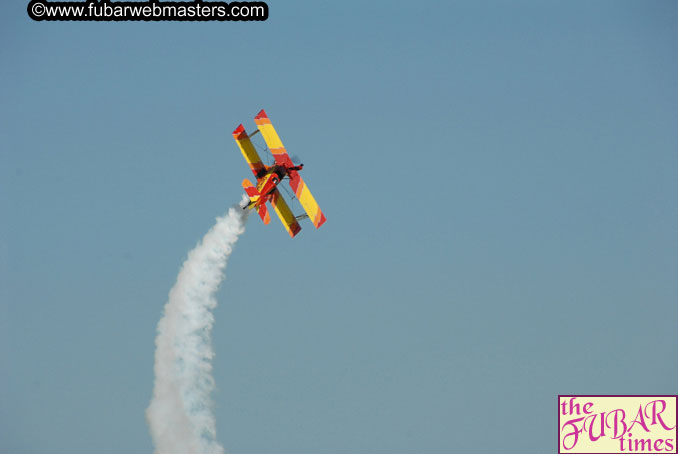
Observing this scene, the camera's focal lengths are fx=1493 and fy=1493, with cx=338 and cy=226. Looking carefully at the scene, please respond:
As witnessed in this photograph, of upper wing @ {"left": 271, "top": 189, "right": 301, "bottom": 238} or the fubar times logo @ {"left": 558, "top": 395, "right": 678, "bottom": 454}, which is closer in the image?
the fubar times logo @ {"left": 558, "top": 395, "right": 678, "bottom": 454}

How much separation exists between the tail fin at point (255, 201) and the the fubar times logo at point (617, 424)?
18.6m

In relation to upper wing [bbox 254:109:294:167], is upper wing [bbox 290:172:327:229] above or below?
below

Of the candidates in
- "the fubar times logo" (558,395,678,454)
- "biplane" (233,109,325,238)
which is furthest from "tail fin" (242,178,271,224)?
"the fubar times logo" (558,395,678,454)

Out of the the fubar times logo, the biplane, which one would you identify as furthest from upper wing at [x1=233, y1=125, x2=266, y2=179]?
the the fubar times logo

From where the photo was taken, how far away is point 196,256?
262ft

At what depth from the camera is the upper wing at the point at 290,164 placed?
76625 millimetres

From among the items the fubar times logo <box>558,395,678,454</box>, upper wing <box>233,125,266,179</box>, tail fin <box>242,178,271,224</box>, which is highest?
upper wing <box>233,125,266,179</box>

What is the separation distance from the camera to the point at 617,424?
6744 centimetres

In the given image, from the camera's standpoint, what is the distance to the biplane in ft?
250

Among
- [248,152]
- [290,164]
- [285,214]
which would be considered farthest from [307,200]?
[248,152]

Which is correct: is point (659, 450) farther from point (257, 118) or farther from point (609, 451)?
point (257, 118)

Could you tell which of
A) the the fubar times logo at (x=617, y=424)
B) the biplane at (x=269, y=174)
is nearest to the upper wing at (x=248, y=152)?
the biplane at (x=269, y=174)

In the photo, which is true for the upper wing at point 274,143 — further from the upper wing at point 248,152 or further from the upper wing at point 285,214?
the upper wing at point 285,214

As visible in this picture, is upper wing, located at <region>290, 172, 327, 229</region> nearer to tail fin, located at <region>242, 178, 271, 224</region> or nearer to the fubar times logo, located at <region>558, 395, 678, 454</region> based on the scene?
tail fin, located at <region>242, 178, 271, 224</region>
